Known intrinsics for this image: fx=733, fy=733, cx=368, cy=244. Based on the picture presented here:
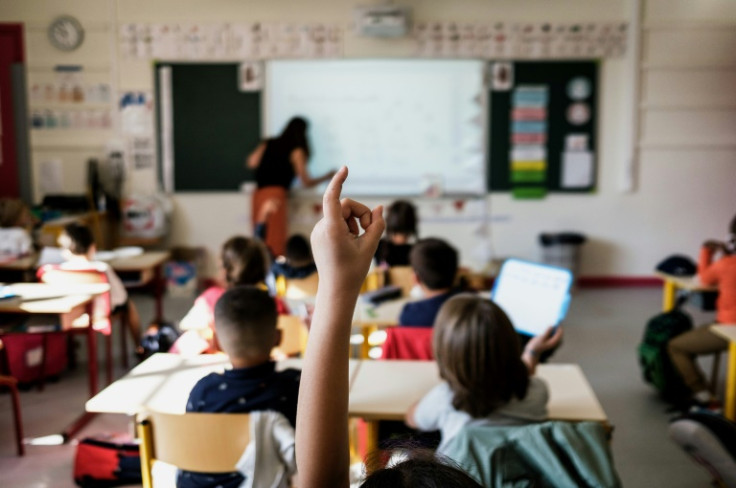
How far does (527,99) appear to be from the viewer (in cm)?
599

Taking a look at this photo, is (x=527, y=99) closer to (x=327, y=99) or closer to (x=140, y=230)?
(x=327, y=99)

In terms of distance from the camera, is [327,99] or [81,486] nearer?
[81,486]

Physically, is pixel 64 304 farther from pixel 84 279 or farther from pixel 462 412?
pixel 462 412

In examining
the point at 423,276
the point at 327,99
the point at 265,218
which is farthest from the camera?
the point at 327,99

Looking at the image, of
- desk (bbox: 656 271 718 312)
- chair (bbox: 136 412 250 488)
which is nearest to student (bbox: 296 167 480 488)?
chair (bbox: 136 412 250 488)

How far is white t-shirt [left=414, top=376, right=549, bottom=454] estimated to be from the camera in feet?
5.49

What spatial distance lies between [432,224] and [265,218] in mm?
1433

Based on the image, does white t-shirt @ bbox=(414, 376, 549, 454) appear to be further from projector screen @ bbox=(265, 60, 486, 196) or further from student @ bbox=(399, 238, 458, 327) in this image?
projector screen @ bbox=(265, 60, 486, 196)

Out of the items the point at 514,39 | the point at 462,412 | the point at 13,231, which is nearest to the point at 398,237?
the point at 462,412

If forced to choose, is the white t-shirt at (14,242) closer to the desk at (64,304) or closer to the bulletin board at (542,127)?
the desk at (64,304)

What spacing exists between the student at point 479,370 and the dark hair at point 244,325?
410 millimetres

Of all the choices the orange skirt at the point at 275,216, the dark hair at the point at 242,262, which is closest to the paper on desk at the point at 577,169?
the orange skirt at the point at 275,216

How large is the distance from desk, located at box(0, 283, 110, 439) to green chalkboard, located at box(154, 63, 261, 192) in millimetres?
2764

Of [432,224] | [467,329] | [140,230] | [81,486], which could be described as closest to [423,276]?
[467,329]
